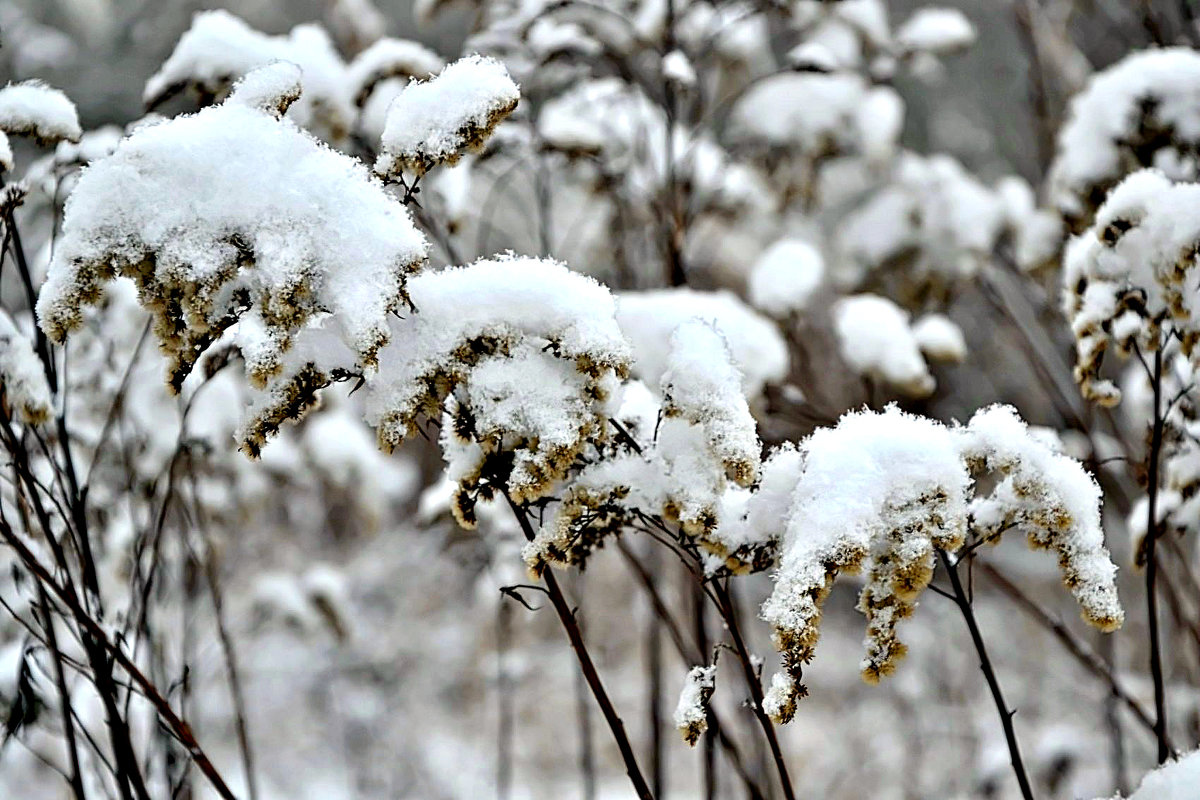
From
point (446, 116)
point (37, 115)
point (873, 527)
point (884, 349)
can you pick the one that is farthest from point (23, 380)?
point (884, 349)

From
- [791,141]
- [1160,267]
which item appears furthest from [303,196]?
[791,141]

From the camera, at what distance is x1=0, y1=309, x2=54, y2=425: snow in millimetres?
1265

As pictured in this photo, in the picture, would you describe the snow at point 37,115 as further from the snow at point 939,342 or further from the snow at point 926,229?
the snow at point 926,229

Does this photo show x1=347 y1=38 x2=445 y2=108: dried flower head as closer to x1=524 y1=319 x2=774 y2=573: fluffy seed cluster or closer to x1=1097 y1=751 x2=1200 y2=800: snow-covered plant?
x1=524 y1=319 x2=774 y2=573: fluffy seed cluster

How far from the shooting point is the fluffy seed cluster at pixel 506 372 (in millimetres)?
986

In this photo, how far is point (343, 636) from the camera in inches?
Answer: 114

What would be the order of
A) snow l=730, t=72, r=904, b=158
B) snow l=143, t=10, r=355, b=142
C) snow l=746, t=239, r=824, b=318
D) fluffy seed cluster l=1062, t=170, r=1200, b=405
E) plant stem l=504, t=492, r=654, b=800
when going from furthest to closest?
1. snow l=730, t=72, r=904, b=158
2. snow l=746, t=239, r=824, b=318
3. snow l=143, t=10, r=355, b=142
4. fluffy seed cluster l=1062, t=170, r=1200, b=405
5. plant stem l=504, t=492, r=654, b=800

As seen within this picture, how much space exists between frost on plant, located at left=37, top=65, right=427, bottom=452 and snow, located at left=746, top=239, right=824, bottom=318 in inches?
64.5

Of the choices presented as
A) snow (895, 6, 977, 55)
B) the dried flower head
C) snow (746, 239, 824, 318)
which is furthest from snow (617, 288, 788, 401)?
snow (895, 6, 977, 55)

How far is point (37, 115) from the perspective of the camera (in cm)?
129

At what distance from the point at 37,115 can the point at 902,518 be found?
1144 mm

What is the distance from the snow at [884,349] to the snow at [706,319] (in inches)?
5.8

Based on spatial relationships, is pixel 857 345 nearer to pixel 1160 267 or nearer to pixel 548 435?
pixel 1160 267

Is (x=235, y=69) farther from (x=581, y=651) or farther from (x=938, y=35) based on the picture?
(x=938, y=35)
